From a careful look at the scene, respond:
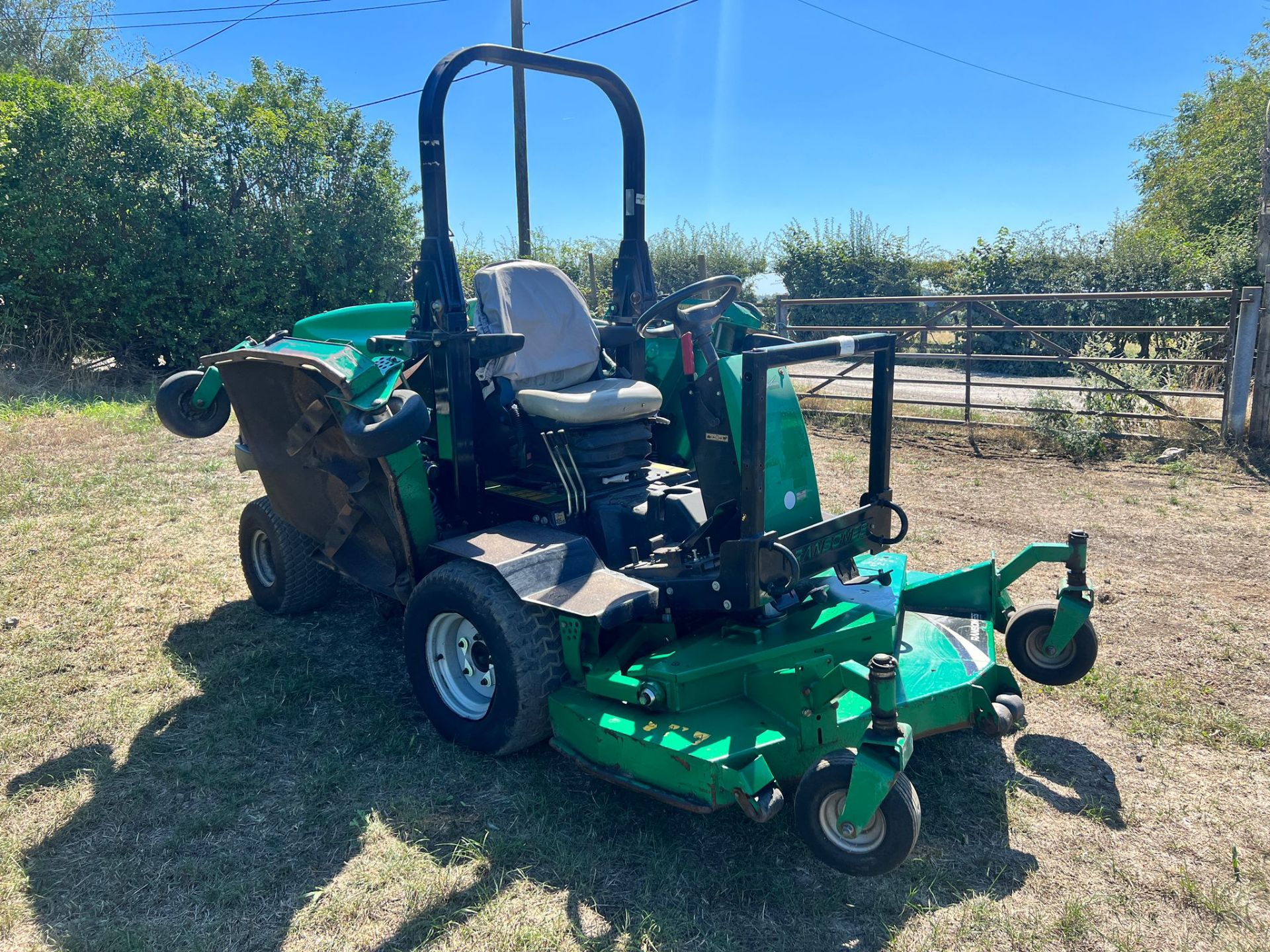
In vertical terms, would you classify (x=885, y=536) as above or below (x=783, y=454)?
below

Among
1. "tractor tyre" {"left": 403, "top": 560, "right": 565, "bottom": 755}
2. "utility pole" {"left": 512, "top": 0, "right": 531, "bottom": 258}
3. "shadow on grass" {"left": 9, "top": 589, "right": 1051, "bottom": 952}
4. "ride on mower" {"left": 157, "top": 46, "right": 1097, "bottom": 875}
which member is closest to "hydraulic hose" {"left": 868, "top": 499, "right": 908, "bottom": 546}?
"ride on mower" {"left": 157, "top": 46, "right": 1097, "bottom": 875}

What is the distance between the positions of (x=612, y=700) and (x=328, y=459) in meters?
1.60

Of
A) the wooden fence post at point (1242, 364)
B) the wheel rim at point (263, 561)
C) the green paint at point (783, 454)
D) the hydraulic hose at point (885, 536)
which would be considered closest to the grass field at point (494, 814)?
the wheel rim at point (263, 561)

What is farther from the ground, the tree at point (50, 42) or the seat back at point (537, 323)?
the tree at point (50, 42)

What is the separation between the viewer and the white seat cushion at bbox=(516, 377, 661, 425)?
11.7 feet

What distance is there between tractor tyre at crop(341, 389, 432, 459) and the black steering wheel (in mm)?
878

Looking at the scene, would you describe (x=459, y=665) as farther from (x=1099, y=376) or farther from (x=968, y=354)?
(x=1099, y=376)

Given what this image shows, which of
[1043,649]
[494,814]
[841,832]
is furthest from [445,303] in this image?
[1043,649]

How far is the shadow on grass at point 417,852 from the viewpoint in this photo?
247 cm

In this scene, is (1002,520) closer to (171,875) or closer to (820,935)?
(820,935)

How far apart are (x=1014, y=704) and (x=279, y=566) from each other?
341 centimetres

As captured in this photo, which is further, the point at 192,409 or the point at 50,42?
the point at 50,42

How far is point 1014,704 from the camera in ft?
10.2

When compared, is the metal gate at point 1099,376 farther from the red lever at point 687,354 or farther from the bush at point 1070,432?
the red lever at point 687,354
